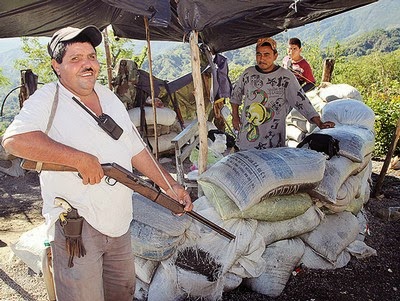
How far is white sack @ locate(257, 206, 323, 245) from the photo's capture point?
9.04 ft

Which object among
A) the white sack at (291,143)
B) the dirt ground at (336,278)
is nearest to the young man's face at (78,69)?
the dirt ground at (336,278)

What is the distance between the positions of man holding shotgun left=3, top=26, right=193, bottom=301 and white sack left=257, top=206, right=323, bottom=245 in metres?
1.33

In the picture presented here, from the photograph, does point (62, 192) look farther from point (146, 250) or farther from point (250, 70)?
point (250, 70)

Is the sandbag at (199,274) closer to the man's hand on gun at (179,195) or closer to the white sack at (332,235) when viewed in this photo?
the man's hand on gun at (179,195)

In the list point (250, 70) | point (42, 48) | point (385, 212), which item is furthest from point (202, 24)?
point (42, 48)

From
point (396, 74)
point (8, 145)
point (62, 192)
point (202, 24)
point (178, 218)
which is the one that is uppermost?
point (202, 24)

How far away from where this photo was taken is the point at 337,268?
2.97 meters

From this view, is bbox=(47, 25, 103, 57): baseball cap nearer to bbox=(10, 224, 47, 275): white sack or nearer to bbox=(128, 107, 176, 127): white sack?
bbox=(10, 224, 47, 275): white sack

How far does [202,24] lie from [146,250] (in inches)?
54.8

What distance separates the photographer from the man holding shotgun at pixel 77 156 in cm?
142

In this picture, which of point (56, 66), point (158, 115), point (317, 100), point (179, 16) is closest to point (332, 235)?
point (179, 16)

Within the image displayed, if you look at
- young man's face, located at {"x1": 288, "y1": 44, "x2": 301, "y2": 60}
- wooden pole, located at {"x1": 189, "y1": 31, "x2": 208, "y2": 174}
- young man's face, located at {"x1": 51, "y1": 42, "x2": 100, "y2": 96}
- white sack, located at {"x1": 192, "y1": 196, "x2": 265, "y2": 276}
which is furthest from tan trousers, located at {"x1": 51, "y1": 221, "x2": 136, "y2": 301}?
young man's face, located at {"x1": 288, "y1": 44, "x2": 301, "y2": 60}

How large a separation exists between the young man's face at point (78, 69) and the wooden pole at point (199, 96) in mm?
1044

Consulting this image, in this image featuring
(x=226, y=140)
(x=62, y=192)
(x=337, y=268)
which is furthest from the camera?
(x=226, y=140)
